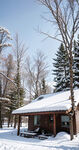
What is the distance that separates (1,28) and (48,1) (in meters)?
6.89

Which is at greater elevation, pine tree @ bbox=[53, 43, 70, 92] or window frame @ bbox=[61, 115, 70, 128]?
pine tree @ bbox=[53, 43, 70, 92]

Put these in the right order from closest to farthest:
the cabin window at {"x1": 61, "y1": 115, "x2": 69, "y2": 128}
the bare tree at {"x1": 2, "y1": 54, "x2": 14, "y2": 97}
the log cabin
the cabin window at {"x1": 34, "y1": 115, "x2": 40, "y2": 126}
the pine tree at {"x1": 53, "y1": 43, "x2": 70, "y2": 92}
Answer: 1. the log cabin
2. the cabin window at {"x1": 61, "y1": 115, "x2": 69, "y2": 128}
3. the cabin window at {"x1": 34, "y1": 115, "x2": 40, "y2": 126}
4. the bare tree at {"x1": 2, "y1": 54, "x2": 14, "y2": 97}
5. the pine tree at {"x1": 53, "y1": 43, "x2": 70, "y2": 92}

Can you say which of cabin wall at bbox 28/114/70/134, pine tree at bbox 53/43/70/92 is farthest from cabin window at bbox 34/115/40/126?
pine tree at bbox 53/43/70/92

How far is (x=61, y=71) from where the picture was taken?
87.8 feet

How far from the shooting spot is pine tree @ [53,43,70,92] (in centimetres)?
2508

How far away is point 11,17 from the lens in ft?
37.6

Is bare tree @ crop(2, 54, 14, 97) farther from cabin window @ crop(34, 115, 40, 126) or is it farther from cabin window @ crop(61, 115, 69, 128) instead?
cabin window @ crop(61, 115, 69, 128)

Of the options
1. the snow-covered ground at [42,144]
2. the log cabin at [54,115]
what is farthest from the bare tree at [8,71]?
the snow-covered ground at [42,144]

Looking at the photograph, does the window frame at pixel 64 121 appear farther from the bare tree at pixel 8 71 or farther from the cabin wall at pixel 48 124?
the bare tree at pixel 8 71

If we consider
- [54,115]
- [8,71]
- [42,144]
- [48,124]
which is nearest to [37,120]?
[48,124]

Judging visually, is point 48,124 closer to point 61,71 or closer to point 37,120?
point 37,120

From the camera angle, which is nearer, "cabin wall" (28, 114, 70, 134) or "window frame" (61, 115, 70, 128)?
"window frame" (61, 115, 70, 128)

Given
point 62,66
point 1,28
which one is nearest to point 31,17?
point 1,28

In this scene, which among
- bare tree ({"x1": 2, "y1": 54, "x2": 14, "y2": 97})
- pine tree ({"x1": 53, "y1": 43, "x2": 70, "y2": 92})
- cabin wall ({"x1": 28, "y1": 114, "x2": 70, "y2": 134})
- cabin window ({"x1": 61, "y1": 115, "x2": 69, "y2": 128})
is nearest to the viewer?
cabin window ({"x1": 61, "y1": 115, "x2": 69, "y2": 128})
